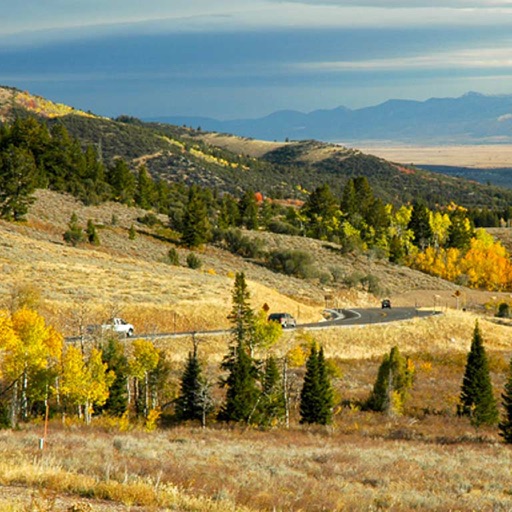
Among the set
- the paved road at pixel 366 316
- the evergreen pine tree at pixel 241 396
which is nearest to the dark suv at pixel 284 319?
the paved road at pixel 366 316

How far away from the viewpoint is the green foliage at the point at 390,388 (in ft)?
150

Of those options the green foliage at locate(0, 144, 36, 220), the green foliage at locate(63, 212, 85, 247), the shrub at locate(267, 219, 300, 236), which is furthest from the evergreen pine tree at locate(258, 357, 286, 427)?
the shrub at locate(267, 219, 300, 236)

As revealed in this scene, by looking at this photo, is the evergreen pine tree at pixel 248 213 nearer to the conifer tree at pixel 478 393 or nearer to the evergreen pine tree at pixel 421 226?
the evergreen pine tree at pixel 421 226

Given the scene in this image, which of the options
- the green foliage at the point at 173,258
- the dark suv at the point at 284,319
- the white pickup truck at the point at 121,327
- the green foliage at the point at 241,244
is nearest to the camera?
the white pickup truck at the point at 121,327

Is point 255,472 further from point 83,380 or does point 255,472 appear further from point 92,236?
point 92,236

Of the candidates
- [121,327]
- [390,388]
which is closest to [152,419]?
[121,327]

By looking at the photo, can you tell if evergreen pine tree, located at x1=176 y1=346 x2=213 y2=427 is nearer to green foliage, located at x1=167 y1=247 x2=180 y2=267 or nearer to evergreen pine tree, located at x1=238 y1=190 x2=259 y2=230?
green foliage, located at x1=167 y1=247 x2=180 y2=267

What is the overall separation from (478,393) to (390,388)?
5.17m

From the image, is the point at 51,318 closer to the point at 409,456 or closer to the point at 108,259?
the point at 108,259

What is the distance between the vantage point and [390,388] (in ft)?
149

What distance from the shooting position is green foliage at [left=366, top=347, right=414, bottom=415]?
45.8 meters

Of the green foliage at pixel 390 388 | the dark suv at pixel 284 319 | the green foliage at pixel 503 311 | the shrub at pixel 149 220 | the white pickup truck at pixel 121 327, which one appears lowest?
the green foliage at pixel 503 311

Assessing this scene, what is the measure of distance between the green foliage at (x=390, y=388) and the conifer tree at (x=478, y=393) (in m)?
4.05

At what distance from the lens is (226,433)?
1330 inches
